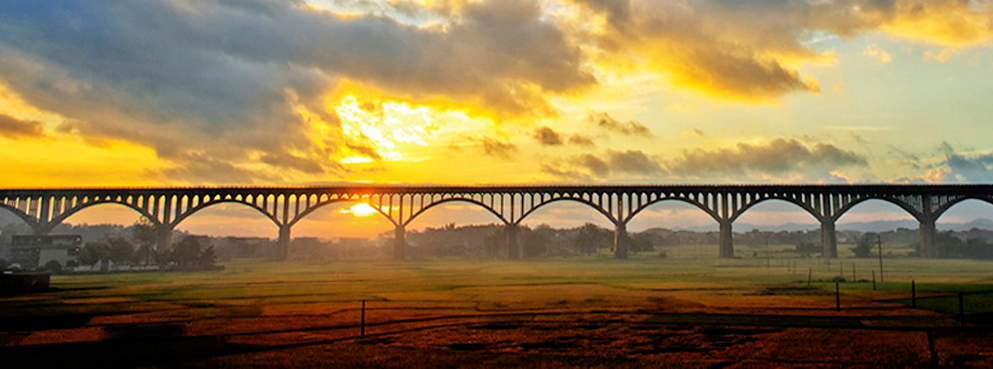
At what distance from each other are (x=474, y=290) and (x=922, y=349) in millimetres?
25258

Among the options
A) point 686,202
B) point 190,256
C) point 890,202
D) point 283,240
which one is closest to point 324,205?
point 283,240

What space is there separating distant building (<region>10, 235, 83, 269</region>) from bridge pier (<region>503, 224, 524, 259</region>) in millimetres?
55400

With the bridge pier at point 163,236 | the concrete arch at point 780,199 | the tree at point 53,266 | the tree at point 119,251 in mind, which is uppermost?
the concrete arch at point 780,199

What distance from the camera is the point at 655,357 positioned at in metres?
16.6

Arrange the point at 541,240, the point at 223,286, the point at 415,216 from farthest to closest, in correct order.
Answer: the point at 541,240 → the point at 415,216 → the point at 223,286

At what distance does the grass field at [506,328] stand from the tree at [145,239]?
47.9 metres

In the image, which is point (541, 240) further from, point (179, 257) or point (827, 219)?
point (179, 257)

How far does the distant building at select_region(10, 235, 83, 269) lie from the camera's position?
2768 inches

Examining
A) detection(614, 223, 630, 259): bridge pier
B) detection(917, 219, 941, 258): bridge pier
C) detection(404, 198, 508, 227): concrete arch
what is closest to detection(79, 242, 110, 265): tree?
detection(404, 198, 508, 227): concrete arch

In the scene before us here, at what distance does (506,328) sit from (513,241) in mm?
73726

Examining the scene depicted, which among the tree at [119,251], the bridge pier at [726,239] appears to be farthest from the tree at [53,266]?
the bridge pier at [726,239]

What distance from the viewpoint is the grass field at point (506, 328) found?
54.3 feet

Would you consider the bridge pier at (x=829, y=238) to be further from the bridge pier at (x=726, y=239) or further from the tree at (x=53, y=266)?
the tree at (x=53, y=266)

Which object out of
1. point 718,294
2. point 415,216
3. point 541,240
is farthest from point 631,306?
point 541,240
